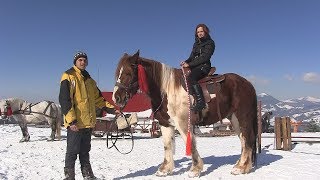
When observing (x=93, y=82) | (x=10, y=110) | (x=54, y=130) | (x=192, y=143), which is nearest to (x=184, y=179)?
(x=192, y=143)

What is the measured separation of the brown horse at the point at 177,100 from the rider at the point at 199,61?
0.22m

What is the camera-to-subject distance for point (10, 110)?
53.7ft

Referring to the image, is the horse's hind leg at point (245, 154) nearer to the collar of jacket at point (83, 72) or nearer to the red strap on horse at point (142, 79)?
the red strap on horse at point (142, 79)

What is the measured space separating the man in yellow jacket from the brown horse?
56 cm

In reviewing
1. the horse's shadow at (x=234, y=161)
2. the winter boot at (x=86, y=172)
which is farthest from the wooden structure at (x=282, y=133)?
the winter boot at (x=86, y=172)

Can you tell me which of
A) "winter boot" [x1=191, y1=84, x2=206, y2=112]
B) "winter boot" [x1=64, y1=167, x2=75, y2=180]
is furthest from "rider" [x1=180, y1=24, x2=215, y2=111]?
"winter boot" [x1=64, y1=167, x2=75, y2=180]

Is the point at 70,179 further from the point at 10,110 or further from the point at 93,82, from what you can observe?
the point at 10,110

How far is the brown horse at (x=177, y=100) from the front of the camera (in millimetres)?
6969

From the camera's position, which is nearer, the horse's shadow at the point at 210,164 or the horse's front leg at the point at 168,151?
the horse's front leg at the point at 168,151

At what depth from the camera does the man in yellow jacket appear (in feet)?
20.9

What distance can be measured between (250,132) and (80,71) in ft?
13.0

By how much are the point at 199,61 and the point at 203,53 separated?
199mm

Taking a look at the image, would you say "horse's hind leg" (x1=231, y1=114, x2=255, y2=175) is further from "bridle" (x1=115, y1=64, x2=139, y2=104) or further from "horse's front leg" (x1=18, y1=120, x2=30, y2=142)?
"horse's front leg" (x1=18, y1=120, x2=30, y2=142)

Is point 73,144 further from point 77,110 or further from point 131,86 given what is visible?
point 131,86
